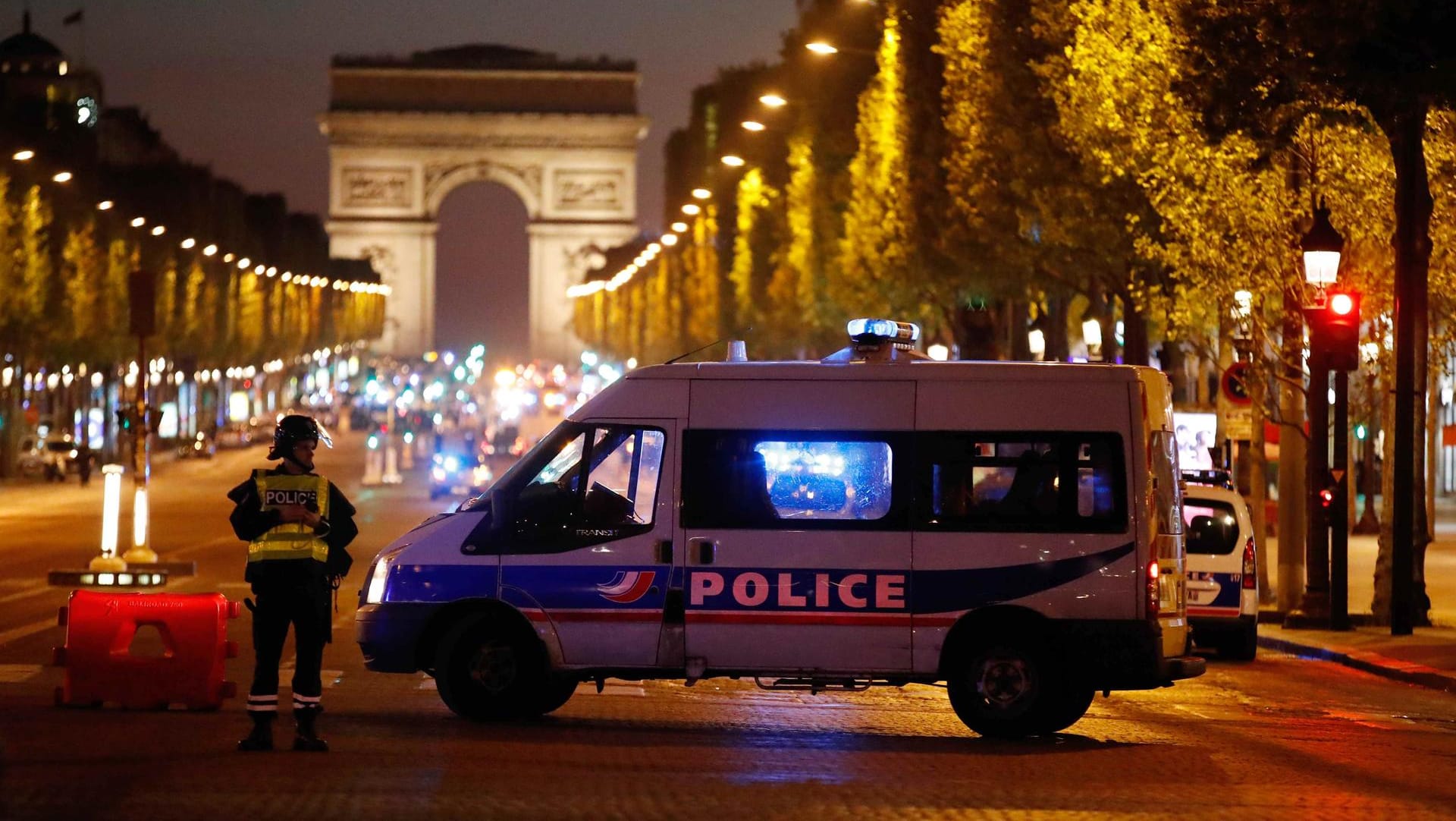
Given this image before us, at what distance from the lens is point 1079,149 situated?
2867cm

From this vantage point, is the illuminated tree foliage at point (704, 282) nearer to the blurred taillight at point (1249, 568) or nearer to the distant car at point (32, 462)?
the distant car at point (32, 462)

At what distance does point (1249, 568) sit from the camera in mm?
19828

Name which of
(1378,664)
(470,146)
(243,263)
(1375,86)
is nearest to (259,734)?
(1378,664)

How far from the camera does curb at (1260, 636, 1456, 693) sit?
18.5m

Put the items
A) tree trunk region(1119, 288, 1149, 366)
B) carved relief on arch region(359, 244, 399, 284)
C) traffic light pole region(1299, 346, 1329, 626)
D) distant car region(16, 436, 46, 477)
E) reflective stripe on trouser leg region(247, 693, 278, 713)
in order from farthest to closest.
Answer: carved relief on arch region(359, 244, 399, 284) < distant car region(16, 436, 46, 477) < tree trunk region(1119, 288, 1149, 366) < traffic light pole region(1299, 346, 1329, 626) < reflective stripe on trouser leg region(247, 693, 278, 713)

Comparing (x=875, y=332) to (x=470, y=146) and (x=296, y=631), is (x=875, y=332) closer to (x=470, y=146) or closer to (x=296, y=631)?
(x=296, y=631)

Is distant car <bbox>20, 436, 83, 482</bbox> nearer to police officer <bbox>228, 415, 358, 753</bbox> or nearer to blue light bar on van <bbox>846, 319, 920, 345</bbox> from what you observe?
blue light bar on van <bbox>846, 319, 920, 345</bbox>

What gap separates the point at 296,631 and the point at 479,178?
12280cm

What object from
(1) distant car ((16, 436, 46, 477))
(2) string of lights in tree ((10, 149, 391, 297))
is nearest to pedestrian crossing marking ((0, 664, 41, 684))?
(2) string of lights in tree ((10, 149, 391, 297))

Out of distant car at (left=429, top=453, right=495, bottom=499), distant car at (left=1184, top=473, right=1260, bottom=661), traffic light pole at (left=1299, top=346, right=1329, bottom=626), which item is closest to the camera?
distant car at (left=1184, top=473, right=1260, bottom=661)

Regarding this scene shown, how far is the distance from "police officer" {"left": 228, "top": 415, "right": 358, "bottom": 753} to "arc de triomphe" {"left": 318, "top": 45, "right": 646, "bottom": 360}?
115 metres

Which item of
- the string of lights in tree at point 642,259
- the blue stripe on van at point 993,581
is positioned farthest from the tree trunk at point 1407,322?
the string of lights in tree at point 642,259

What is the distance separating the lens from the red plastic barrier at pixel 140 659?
547 inches

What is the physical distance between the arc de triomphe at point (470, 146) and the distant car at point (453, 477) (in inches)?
2902
